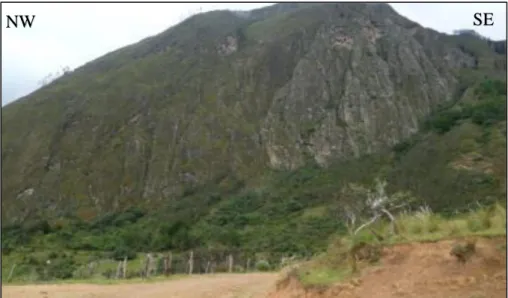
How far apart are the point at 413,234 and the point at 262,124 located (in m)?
98.2

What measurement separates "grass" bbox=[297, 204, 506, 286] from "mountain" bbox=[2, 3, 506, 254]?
209ft

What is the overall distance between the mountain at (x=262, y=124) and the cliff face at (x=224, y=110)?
0.79 ft

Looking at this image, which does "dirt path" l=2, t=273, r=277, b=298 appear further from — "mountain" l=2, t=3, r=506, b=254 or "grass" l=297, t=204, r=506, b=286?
"mountain" l=2, t=3, r=506, b=254

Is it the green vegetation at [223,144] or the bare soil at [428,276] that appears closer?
the bare soil at [428,276]

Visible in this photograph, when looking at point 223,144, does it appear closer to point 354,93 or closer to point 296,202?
point 296,202

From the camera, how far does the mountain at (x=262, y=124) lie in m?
91.4

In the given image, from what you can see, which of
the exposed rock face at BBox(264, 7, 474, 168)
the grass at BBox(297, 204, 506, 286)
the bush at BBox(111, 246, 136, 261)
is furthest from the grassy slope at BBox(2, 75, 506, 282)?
the grass at BBox(297, 204, 506, 286)

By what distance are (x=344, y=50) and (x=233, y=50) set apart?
2059cm

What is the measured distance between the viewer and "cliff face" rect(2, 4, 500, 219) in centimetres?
10306

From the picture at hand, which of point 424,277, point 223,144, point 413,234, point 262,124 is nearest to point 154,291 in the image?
point 413,234

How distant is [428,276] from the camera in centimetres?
1099

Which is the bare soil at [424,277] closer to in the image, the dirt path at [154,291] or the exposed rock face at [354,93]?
the dirt path at [154,291]

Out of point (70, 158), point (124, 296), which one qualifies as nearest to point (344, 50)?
point (70, 158)

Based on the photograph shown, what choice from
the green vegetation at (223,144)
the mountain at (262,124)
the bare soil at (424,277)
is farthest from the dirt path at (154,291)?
the mountain at (262,124)
